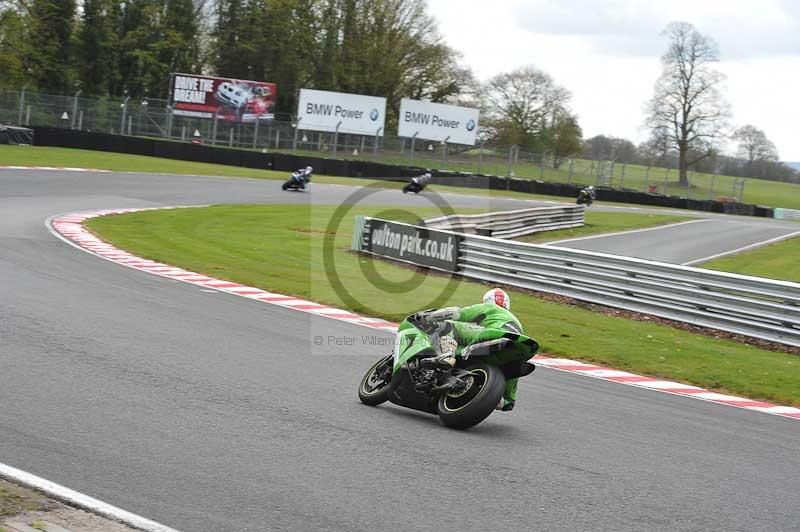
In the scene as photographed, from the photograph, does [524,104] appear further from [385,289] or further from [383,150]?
[385,289]

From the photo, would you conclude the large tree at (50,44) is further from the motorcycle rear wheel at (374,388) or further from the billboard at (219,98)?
the motorcycle rear wheel at (374,388)

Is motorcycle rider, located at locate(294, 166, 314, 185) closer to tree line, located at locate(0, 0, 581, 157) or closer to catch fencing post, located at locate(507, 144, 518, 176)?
catch fencing post, located at locate(507, 144, 518, 176)

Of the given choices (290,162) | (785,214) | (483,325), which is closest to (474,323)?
(483,325)

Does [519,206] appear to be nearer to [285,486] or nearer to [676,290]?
[676,290]

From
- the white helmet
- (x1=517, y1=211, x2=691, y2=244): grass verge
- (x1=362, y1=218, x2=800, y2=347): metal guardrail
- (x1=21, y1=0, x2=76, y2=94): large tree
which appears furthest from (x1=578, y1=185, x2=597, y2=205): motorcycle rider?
(x1=21, y1=0, x2=76, y2=94): large tree

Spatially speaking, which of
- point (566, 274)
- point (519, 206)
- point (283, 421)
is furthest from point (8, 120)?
point (283, 421)

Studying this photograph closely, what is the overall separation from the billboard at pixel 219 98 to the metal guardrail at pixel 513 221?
2901cm

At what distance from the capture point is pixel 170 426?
6848mm

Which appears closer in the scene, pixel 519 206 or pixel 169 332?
pixel 169 332

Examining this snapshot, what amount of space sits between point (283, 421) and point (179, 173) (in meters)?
32.5

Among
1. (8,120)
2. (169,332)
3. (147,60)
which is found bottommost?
(169,332)

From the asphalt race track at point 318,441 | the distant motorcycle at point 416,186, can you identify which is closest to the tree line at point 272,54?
the distant motorcycle at point 416,186

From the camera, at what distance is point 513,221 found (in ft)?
93.1

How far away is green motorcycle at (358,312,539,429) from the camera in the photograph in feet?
24.7
